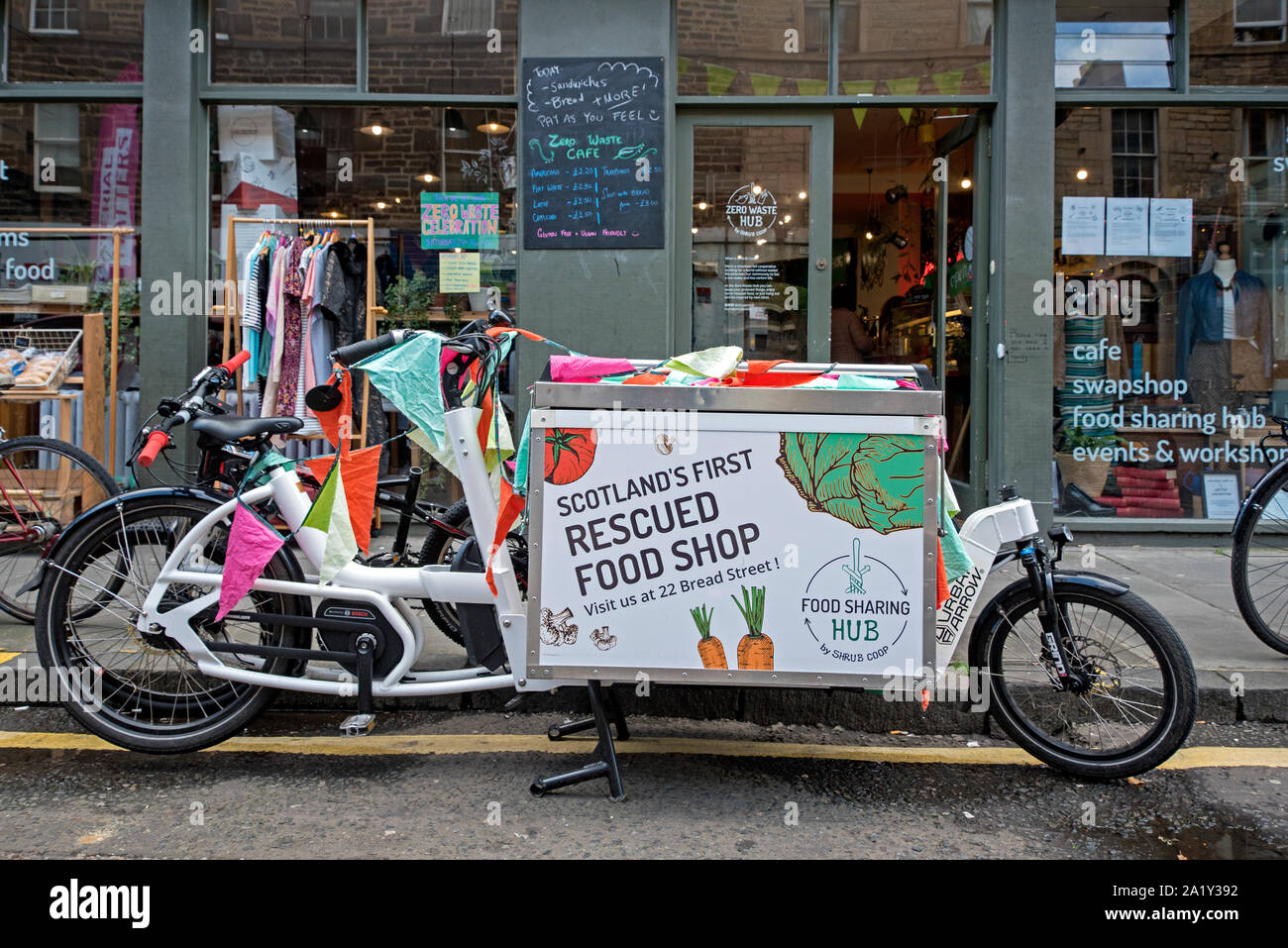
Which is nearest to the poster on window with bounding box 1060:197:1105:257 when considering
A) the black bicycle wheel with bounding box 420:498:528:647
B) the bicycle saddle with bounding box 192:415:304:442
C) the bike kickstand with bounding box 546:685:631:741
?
the black bicycle wheel with bounding box 420:498:528:647

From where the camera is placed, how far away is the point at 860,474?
3125 millimetres

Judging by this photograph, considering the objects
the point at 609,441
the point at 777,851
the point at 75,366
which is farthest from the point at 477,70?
the point at 777,851

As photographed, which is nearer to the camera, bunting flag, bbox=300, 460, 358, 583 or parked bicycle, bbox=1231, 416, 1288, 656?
bunting flag, bbox=300, 460, 358, 583

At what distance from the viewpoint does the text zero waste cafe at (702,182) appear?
273 inches

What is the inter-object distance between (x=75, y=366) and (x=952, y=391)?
6343 mm

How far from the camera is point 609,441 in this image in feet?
10.3

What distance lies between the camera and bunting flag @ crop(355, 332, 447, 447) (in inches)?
134

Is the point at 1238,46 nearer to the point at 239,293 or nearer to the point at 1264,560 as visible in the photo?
the point at 1264,560

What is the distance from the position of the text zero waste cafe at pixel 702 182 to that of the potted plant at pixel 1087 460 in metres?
0.02

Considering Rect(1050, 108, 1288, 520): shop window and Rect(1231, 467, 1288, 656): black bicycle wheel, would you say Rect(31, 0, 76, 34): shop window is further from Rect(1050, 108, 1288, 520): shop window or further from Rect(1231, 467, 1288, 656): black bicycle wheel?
Rect(1231, 467, 1288, 656): black bicycle wheel

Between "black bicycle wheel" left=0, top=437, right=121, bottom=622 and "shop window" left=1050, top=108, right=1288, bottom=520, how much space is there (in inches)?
250

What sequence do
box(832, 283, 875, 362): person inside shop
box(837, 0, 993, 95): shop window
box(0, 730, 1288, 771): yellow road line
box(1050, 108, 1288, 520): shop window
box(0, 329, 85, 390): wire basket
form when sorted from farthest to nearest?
box(832, 283, 875, 362): person inside shop, box(1050, 108, 1288, 520): shop window, box(837, 0, 993, 95): shop window, box(0, 329, 85, 390): wire basket, box(0, 730, 1288, 771): yellow road line

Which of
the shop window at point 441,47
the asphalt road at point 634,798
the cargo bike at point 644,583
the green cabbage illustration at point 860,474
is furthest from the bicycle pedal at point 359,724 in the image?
the shop window at point 441,47

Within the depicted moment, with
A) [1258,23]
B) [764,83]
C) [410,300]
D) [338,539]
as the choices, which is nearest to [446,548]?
[338,539]
